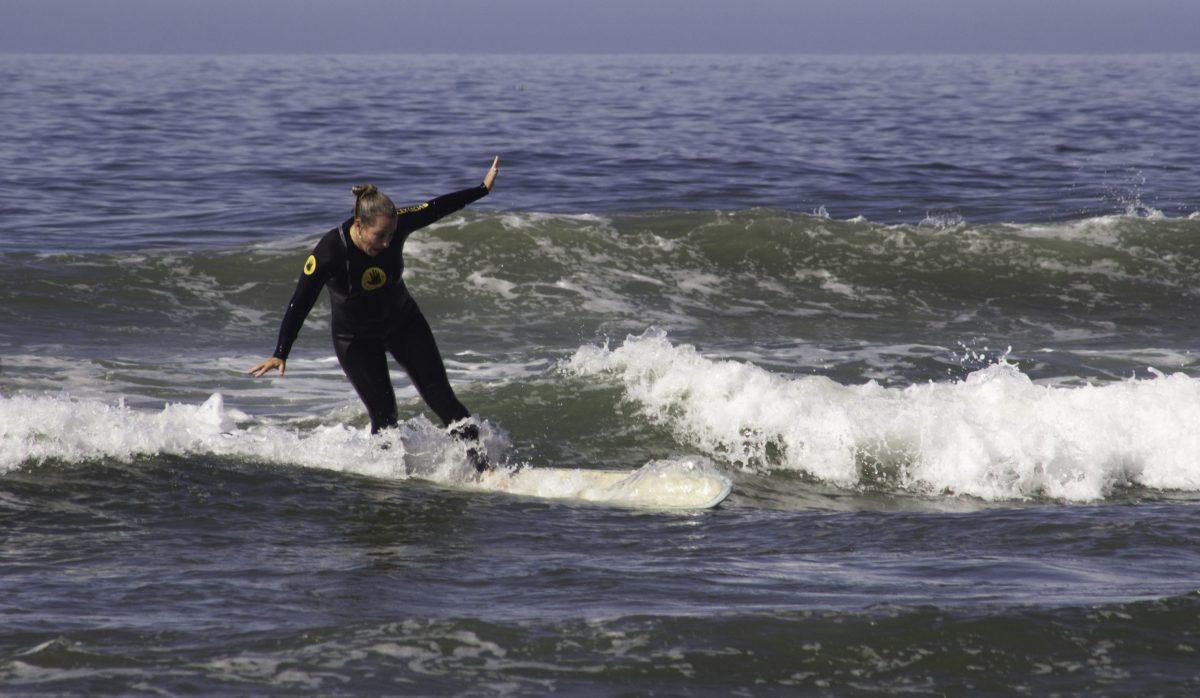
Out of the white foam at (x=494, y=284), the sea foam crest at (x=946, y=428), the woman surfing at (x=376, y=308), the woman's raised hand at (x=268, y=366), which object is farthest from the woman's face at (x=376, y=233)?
the white foam at (x=494, y=284)

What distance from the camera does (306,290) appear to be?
7203 millimetres

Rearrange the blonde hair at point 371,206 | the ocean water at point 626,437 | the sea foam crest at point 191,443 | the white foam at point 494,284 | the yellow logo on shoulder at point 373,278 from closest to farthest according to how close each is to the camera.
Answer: the ocean water at point 626,437
the blonde hair at point 371,206
the yellow logo on shoulder at point 373,278
the sea foam crest at point 191,443
the white foam at point 494,284

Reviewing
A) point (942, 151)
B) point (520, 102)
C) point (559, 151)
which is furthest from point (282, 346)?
point (520, 102)

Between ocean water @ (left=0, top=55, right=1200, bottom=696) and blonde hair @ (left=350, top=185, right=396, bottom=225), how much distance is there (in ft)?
5.44

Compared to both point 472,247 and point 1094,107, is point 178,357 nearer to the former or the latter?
point 472,247

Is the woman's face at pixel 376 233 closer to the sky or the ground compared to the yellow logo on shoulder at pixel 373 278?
closer to the sky

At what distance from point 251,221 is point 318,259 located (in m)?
12.9

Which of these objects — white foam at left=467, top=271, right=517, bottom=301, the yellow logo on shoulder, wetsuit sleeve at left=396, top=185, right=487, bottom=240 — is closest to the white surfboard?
the yellow logo on shoulder

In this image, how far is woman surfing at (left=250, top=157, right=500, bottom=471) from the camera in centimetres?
713

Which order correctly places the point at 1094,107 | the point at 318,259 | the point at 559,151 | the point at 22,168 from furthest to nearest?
the point at 1094,107 < the point at 559,151 < the point at 22,168 < the point at 318,259

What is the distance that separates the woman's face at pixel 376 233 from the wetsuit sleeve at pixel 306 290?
0.21 meters

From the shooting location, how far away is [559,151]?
2788 cm

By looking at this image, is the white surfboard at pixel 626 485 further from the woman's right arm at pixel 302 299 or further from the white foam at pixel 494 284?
the white foam at pixel 494 284

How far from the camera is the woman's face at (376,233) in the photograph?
6996mm
